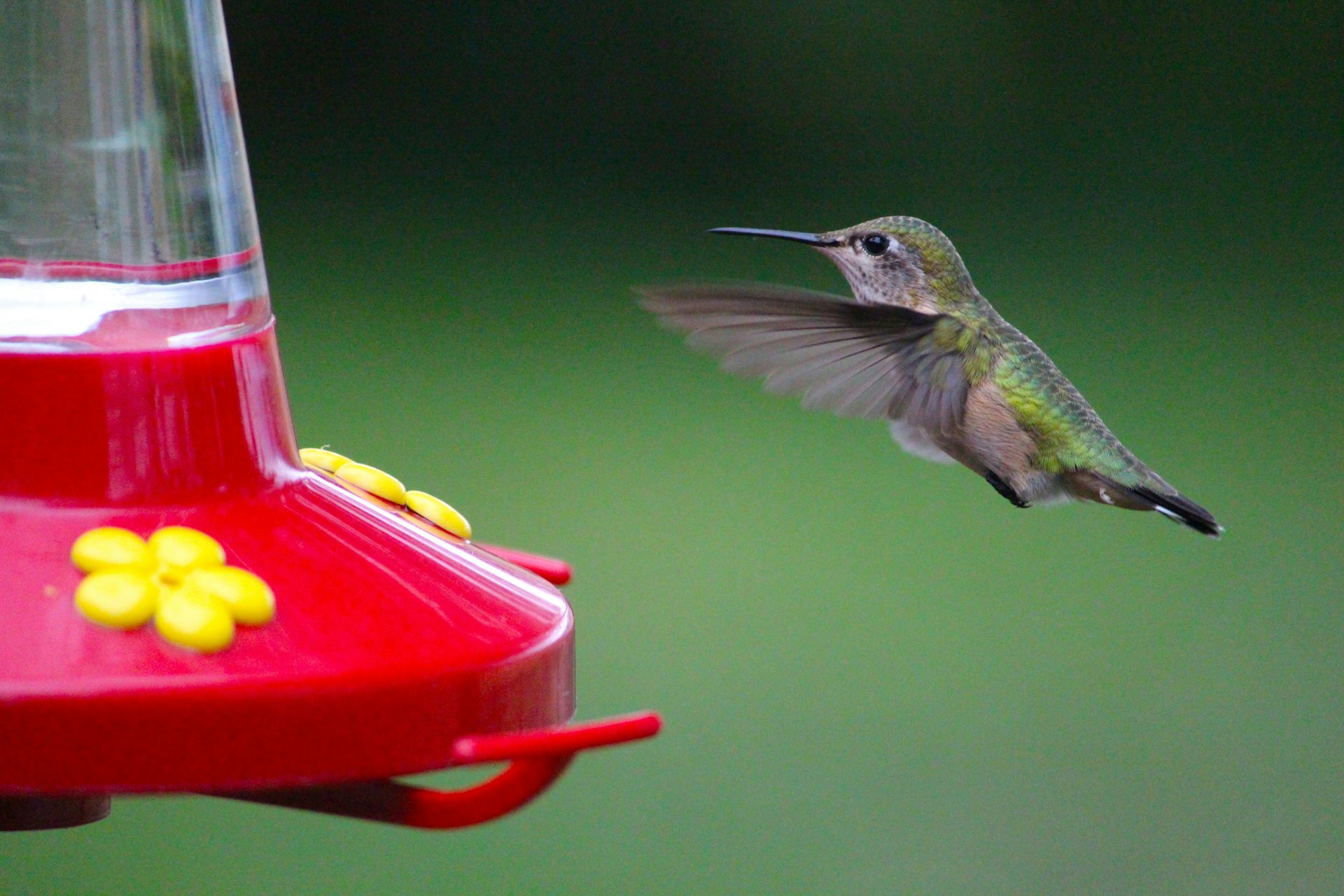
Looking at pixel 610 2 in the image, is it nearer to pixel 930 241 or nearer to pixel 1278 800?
pixel 1278 800

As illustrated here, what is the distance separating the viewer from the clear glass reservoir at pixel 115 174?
5.21 ft

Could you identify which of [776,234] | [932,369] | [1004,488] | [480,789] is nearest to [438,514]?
[480,789]

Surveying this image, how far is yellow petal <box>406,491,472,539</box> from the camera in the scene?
6.15ft

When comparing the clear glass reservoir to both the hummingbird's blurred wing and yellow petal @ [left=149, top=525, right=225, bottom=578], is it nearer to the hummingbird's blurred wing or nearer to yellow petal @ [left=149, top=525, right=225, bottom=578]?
yellow petal @ [left=149, top=525, right=225, bottom=578]

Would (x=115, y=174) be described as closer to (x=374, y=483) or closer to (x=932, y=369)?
(x=374, y=483)

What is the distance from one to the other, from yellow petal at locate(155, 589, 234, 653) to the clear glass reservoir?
1.09 feet

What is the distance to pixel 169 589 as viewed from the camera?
1330 millimetres

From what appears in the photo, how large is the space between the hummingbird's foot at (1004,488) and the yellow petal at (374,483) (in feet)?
3.53

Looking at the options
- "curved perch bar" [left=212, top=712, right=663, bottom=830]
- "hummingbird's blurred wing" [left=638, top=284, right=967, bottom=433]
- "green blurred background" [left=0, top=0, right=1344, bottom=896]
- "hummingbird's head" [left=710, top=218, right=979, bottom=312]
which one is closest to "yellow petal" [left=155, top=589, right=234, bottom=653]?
"curved perch bar" [left=212, top=712, right=663, bottom=830]

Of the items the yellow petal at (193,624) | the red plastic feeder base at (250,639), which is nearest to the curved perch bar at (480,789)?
the red plastic feeder base at (250,639)

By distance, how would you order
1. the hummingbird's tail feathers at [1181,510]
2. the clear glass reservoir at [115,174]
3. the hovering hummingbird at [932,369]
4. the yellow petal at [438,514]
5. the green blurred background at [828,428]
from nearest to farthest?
the clear glass reservoir at [115,174], the yellow petal at [438,514], the hovering hummingbird at [932,369], the hummingbird's tail feathers at [1181,510], the green blurred background at [828,428]

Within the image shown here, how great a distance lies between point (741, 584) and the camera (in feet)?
21.9

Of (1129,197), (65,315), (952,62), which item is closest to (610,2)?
(952,62)

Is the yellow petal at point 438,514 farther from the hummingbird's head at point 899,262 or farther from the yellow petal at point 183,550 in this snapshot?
the hummingbird's head at point 899,262
